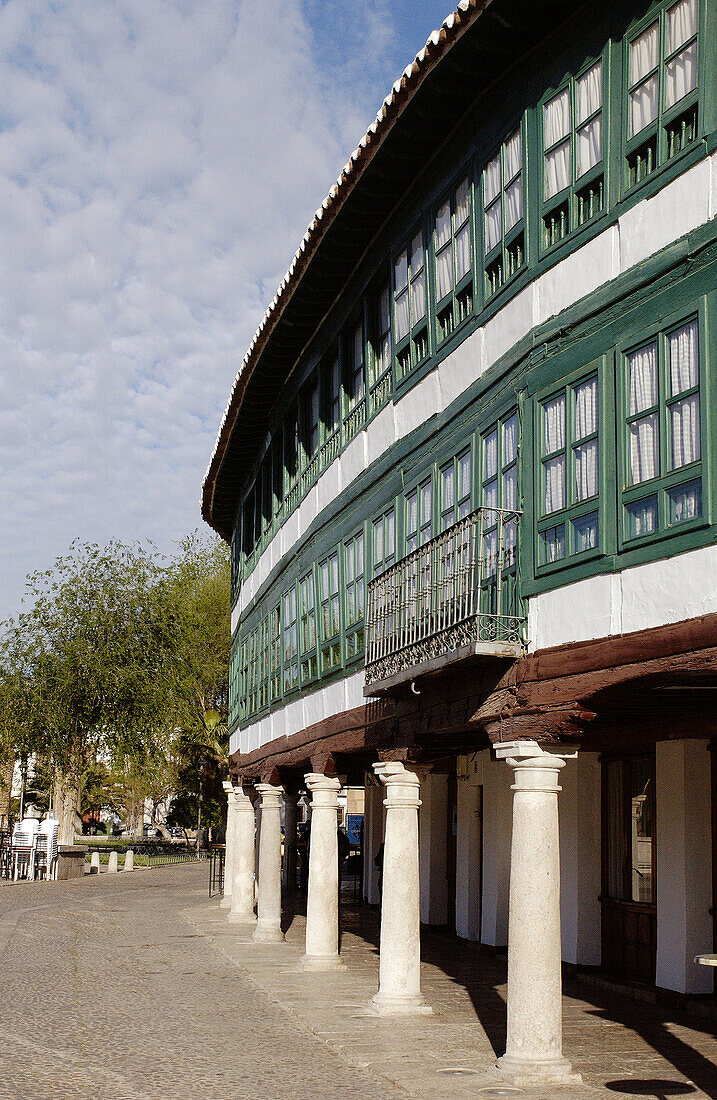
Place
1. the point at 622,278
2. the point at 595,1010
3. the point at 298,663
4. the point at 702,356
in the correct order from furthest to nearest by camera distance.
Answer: the point at 298,663
the point at 595,1010
the point at 622,278
the point at 702,356

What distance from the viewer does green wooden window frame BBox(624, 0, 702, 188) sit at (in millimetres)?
8297

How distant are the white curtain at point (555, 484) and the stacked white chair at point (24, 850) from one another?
34800mm

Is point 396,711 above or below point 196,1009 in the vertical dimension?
above

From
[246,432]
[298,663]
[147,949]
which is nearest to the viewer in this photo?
[298,663]

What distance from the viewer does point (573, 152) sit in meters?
9.66

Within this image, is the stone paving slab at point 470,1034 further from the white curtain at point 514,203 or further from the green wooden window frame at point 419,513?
the white curtain at point 514,203

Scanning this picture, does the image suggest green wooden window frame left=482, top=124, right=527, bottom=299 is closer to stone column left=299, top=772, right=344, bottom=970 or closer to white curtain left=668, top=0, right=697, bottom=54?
white curtain left=668, top=0, right=697, bottom=54

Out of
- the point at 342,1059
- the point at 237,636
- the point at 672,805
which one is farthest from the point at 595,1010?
the point at 237,636

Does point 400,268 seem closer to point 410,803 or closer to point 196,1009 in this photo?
point 410,803

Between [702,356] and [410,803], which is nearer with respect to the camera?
[702,356]

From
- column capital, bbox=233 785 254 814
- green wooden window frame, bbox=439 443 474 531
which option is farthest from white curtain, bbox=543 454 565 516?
column capital, bbox=233 785 254 814

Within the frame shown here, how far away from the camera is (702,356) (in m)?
7.78

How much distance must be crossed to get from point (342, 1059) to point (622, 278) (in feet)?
21.6

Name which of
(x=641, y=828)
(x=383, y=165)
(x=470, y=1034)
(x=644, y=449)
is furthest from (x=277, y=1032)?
(x=383, y=165)
